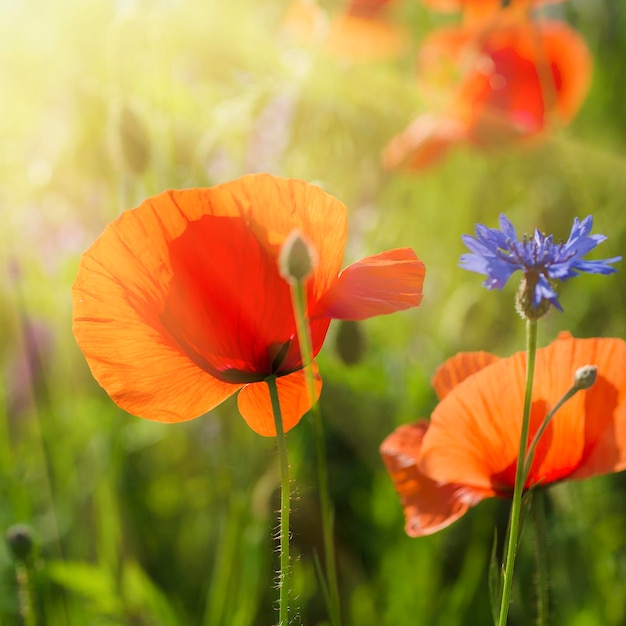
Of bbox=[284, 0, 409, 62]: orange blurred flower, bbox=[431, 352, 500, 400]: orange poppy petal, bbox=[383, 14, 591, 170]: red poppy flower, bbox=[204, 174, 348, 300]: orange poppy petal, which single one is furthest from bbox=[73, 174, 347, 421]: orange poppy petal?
bbox=[284, 0, 409, 62]: orange blurred flower

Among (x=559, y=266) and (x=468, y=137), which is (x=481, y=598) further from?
(x=559, y=266)

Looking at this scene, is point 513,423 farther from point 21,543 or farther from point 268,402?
point 21,543

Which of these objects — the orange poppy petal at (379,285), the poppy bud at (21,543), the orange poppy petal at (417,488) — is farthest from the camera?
the poppy bud at (21,543)

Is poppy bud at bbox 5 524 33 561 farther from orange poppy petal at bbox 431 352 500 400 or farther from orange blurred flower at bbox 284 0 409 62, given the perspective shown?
orange blurred flower at bbox 284 0 409 62

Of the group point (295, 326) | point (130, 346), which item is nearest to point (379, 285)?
point (295, 326)

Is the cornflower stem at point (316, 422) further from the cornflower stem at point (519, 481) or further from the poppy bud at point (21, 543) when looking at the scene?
the poppy bud at point (21, 543)

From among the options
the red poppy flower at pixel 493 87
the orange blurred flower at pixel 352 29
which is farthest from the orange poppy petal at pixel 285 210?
the orange blurred flower at pixel 352 29

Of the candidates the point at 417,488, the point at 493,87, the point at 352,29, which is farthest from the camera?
the point at 352,29
